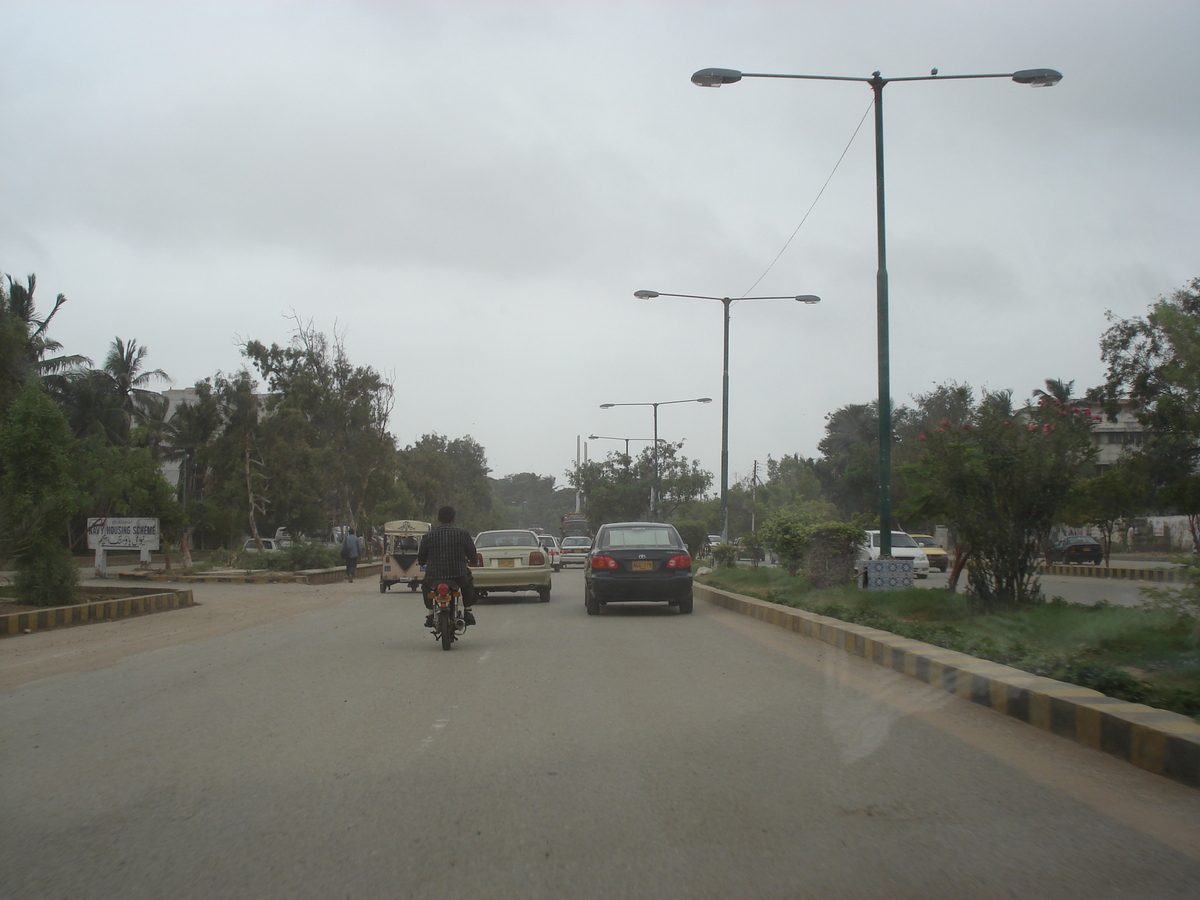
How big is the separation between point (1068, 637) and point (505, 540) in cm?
1244

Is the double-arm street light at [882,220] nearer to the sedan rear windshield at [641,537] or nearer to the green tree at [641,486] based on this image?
the sedan rear windshield at [641,537]

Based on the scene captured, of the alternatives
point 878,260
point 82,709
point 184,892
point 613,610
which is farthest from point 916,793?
point 613,610

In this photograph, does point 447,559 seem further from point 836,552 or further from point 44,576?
point 44,576

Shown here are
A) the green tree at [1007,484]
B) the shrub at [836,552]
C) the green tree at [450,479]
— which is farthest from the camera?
the green tree at [450,479]

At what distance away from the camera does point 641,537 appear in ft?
55.1

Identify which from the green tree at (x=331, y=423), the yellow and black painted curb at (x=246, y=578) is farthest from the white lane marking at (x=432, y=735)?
→ the green tree at (x=331, y=423)

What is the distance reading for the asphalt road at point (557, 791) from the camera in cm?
402

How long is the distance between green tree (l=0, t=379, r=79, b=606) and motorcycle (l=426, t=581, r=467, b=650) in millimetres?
7014

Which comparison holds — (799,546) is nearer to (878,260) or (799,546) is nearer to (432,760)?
(878,260)

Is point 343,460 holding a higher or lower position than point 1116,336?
lower

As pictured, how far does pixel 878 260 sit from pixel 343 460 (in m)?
33.0

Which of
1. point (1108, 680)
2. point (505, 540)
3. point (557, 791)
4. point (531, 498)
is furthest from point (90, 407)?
point (531, 498)

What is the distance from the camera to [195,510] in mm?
46812

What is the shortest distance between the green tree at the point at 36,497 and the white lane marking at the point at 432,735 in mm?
10258
